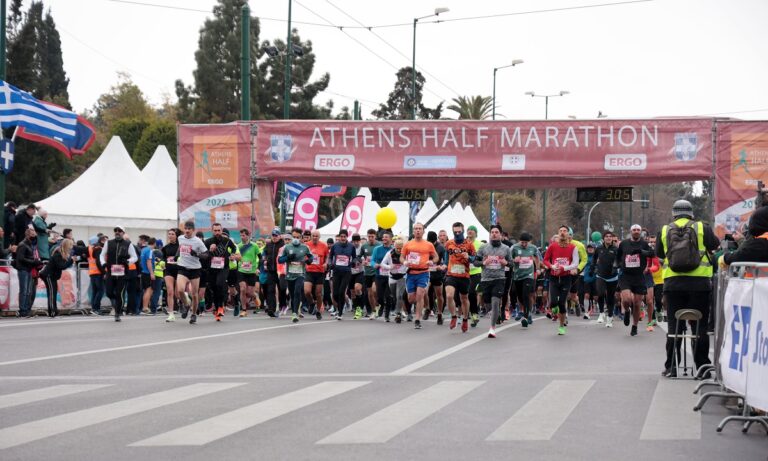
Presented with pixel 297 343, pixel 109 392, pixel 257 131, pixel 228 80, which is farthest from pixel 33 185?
pixel 109 392

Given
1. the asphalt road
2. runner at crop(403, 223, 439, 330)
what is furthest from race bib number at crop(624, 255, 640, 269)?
runner at crop(403, 223, 439, 330)

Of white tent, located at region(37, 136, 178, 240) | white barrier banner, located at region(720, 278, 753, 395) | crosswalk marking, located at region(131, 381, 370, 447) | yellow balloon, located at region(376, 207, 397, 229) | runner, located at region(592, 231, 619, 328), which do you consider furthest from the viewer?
white tent, located at region(37, 136, 178, 240)

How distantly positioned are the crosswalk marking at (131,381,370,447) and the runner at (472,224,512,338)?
8225mm

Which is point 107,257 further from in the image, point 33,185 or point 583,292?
point 33,185

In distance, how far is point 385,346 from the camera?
51.8 ft

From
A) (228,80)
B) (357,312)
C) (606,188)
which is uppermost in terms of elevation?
(228,80)

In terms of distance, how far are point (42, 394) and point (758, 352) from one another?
620cm

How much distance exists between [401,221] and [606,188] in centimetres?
1963

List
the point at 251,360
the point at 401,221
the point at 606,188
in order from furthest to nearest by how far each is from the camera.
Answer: the point at 401,221
the point at 606,188
the point at 251,360

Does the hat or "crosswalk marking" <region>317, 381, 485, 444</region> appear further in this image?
the hat

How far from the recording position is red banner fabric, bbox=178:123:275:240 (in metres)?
26.6

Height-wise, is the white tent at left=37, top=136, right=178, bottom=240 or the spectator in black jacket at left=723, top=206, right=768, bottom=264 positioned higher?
the white tent at left=37, top=136, right=178, bottom=240

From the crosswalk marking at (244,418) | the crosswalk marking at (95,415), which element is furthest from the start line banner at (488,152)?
the crosswalk marking at (95,415)

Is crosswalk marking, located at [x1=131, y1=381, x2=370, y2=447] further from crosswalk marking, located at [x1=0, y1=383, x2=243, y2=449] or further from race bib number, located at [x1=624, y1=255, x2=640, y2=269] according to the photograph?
race bib number, located at [x1=624, y1=255, x2=640, y2=269]
